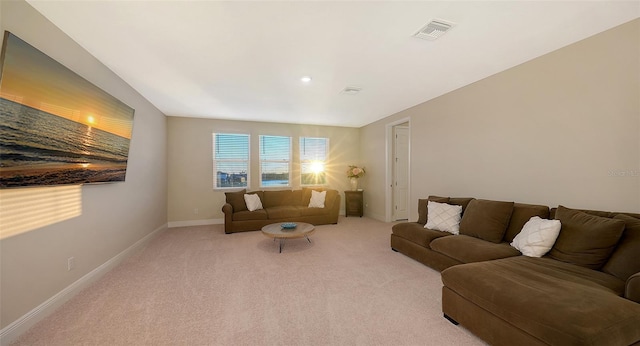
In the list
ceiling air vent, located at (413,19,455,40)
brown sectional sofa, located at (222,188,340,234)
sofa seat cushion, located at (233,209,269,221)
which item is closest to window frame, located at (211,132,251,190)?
brown sectional sofa, located at (222,188,340,234)

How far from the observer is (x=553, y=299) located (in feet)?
4.75

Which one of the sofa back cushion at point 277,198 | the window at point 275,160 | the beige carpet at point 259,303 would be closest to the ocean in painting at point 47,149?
the beige carpet at point 259,303

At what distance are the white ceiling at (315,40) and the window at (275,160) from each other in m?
2.44

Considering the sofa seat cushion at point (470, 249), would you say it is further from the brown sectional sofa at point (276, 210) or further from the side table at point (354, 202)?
the side table at point (354, 202)

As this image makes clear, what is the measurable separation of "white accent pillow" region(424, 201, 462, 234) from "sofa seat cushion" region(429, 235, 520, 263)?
0.27 metres

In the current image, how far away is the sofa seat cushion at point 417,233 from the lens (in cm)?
312

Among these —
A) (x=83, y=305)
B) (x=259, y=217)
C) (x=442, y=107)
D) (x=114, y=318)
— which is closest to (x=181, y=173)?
(x=259, y=217)

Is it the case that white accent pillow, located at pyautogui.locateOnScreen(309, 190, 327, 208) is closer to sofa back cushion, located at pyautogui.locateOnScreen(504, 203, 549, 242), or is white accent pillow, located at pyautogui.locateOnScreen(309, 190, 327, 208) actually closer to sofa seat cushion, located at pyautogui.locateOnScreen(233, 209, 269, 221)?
sofa seat cushion, located at pyautogui.locateOnScreen(233, 209, 269, 221)

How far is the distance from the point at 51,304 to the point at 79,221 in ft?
2.57

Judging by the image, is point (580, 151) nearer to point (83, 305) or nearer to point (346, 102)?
point (346, 102)

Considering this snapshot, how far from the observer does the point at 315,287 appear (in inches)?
102

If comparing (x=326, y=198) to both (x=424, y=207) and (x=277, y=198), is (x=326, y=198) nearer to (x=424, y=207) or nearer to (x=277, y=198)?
(x=277, y=198)

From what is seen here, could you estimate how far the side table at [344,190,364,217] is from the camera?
6.49 metres

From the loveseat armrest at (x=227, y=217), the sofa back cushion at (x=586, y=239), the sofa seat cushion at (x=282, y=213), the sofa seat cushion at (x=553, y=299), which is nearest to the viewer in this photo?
the sofa seat cushion at (x=553, y=299)
